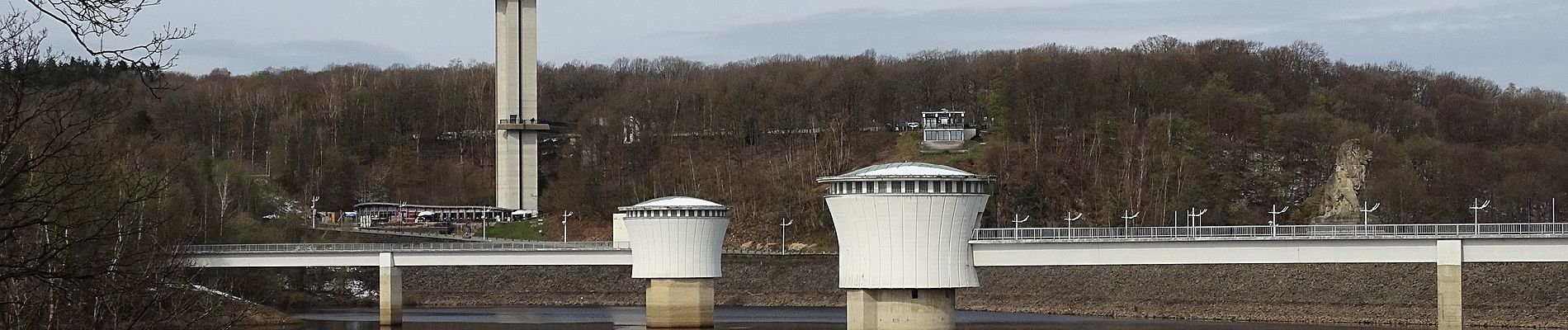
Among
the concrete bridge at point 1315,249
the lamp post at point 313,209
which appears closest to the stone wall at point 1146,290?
the lamp post at point 313,209

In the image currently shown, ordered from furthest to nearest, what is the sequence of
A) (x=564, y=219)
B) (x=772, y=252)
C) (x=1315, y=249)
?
(x=564, y=219)
(x=772, y=252)
(x=1315, y=249)

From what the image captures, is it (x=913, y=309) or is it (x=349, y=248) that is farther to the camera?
(x=349, y=248)

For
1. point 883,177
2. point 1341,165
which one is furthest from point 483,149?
point 883,177

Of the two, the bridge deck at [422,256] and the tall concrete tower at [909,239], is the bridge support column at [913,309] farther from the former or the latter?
the bridge deck at [422,256]

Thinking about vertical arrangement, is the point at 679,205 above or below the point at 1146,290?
above

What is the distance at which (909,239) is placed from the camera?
2191 inches

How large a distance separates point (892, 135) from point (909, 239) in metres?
78.3

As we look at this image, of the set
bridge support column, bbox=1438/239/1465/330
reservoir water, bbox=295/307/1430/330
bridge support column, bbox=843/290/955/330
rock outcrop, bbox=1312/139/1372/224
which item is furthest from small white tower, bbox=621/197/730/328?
rock outcrop, bbox=1312/139/1372/224

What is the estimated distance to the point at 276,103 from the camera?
150125 mm

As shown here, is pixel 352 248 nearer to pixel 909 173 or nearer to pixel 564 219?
pixel 909 173

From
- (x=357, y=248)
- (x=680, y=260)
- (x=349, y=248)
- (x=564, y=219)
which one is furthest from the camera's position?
(x=564, y=219)

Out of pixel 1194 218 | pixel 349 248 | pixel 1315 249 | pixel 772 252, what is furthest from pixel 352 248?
pixel 1194 218

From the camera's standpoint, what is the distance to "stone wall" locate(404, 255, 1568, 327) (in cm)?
8338

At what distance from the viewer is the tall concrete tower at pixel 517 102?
126 metres
